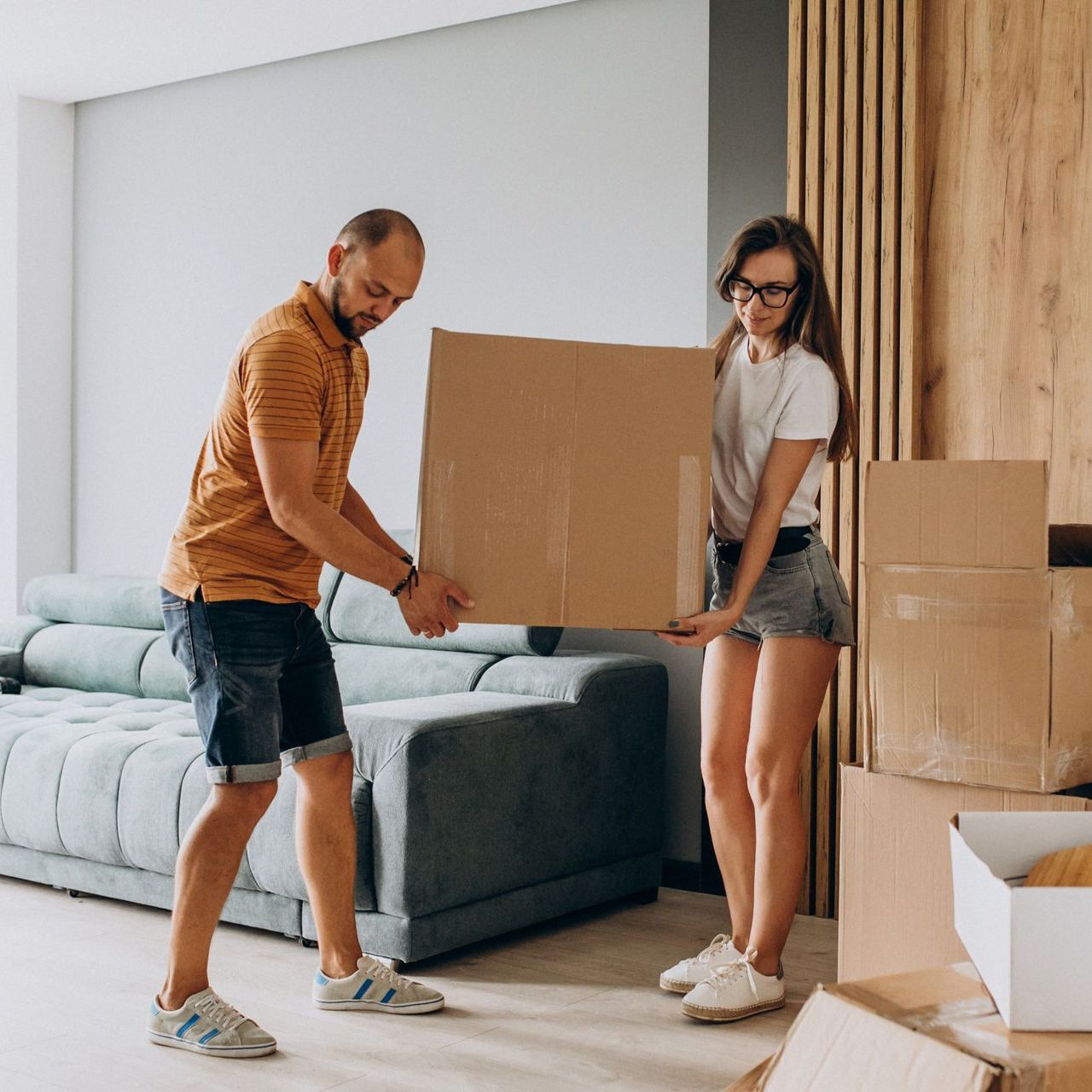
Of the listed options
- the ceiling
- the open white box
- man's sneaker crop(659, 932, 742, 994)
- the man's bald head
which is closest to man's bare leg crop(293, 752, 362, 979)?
man's sneaker crop(659, 932, 742, 994)

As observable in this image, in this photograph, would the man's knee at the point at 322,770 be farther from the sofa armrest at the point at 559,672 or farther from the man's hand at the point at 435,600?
the sofa armrest at the point at 559,672

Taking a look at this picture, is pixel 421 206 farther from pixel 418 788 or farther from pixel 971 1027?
pixel 971 1027

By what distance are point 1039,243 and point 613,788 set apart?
1495mm

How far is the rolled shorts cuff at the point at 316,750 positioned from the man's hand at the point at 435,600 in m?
0.37

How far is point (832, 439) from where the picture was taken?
7.70 feet

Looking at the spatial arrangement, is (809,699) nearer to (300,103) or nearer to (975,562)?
(975,562)

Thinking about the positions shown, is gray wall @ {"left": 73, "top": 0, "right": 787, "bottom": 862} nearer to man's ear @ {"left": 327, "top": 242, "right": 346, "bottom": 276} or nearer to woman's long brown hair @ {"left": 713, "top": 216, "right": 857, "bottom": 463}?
woman's long brown hair @ {"left": 713, "top": 216, "right": 857, "bottom": 463}

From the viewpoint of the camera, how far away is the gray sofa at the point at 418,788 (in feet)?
8.43

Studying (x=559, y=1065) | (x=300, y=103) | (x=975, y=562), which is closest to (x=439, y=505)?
(x=975, y=562)

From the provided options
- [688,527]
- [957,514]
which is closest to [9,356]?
[688,527]

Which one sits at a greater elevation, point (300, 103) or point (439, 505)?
point (300, 103)

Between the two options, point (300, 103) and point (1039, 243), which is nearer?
point (1039, 243)

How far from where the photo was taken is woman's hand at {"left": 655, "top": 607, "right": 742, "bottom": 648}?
2047 mm

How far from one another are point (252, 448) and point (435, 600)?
16.6 inches
